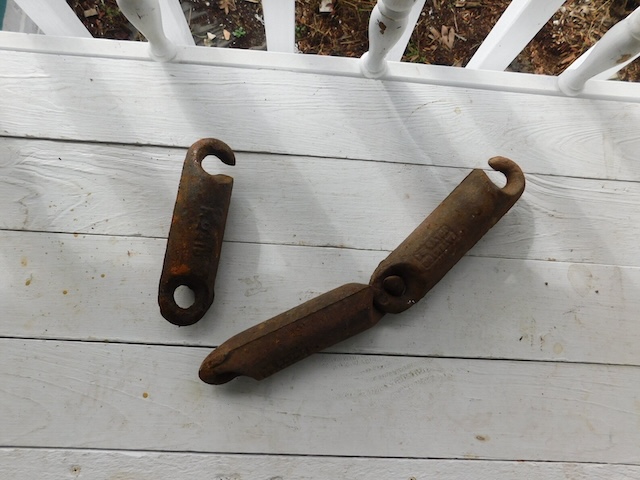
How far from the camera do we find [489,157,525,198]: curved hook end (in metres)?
0.73

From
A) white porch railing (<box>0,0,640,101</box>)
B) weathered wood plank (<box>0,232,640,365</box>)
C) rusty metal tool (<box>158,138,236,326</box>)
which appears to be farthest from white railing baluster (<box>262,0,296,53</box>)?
weathered wood plank (<box>0,232,640,365</box>)

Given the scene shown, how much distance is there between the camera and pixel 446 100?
82 cm

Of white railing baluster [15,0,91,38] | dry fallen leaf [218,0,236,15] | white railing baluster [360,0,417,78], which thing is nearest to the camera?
white railing baluster [360,0,417,78]

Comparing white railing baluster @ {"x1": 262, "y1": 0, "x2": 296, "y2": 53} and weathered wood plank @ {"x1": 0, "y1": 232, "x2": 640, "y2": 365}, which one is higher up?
white railing baluster @ {"x1": 262, "y1": 0, "x2": 296, "y2": 53}

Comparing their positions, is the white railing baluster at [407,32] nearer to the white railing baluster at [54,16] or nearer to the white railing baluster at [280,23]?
the white railing baluster at [280,23]

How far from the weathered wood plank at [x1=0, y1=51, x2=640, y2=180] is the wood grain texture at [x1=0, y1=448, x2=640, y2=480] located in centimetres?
48

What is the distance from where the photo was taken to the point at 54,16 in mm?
770

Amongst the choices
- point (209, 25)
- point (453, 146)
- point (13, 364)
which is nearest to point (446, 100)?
point (453, 146)

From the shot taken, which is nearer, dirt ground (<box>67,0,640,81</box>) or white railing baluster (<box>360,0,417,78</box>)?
white railing baluster (<box>360,0,417,78</box>)

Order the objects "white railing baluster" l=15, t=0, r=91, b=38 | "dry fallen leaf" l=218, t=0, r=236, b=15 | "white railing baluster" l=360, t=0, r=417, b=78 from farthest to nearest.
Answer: "dry fallen leaf" l=218, t=0, r=236, b=15, "white railing baluster" l=15, t=0, r=91, b=38, "white railing baluster" l=360, t=0, r=417, b=78

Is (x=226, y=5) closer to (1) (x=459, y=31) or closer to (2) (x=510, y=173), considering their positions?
(1) (x=459, y=31)

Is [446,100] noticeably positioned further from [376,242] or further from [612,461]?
[612,461]

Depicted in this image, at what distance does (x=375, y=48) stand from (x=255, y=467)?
26.1 inches

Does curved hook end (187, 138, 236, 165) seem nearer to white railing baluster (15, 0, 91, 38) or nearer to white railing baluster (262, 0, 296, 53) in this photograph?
white railing baluster (262, 0, 296, 53)
